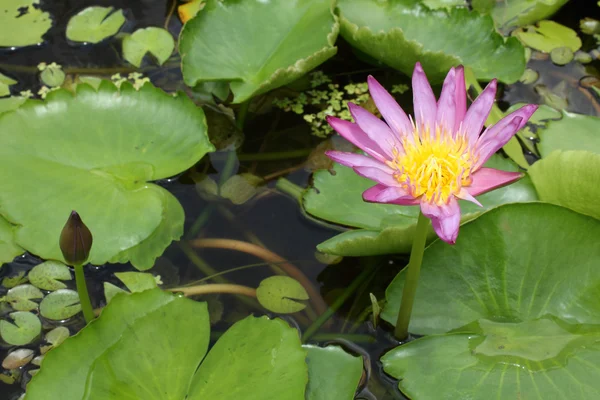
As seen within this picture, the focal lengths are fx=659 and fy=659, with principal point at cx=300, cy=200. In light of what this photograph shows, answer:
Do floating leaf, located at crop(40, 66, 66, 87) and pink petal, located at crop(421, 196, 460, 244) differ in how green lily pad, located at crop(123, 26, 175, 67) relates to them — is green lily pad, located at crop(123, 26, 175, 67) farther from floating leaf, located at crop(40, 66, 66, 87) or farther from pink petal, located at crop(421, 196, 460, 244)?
pink petal, located at crop(421, 196, 460, 244)

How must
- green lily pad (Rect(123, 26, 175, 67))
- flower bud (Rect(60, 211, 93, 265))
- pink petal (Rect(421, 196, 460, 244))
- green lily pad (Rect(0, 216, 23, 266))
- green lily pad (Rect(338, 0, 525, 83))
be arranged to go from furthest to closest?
1. green lily pad (Rect(123, 26, 175, 67))
2. green lily pad (Rect(338, 0, 525, 83))
3. green lily pad (Rect(0, 216, 23, 266))
4. flower bud (Rect(60, 211, 93, 265))
5. pink petal (Rect(421, 196, 460, 244))

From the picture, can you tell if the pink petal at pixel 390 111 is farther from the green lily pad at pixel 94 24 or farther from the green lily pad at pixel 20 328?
the green lily pad at pixel 94 24

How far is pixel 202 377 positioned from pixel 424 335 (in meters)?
0.64

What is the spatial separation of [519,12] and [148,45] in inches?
64.3

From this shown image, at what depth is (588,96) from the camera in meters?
2.69

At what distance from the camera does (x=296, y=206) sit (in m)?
2.26

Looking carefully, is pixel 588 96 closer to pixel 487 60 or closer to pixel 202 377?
pixel 487 60

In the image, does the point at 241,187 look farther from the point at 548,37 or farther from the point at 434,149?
the point at 548,37

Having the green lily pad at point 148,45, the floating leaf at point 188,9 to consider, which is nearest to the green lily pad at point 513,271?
the green lily pad at point 148,45

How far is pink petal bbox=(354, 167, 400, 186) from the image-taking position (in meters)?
1.39

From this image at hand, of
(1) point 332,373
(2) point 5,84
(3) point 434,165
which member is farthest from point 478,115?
(2) point 5,84

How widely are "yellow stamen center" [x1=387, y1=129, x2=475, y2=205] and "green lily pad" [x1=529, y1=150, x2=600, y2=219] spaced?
51 centimetres

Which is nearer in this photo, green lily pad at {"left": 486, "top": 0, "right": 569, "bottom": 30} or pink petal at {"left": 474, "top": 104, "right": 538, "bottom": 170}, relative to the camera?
pink petal at {"left": 474, "top": 104, "right": 538, "bottom": 170}

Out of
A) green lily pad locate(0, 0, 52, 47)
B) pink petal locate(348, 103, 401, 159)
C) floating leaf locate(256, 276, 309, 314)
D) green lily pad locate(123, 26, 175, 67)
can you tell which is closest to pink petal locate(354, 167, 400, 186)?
pink petal locate(348, 103, 401, 159)
